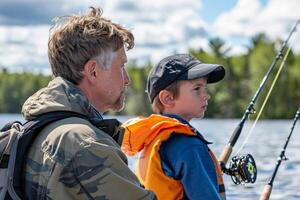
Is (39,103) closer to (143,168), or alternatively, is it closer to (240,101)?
(143,168)

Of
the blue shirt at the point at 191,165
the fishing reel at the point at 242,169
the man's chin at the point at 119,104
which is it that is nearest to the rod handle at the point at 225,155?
the fishing reel at the point at 242,169

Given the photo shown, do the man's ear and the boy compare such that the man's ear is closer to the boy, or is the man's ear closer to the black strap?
the black strap

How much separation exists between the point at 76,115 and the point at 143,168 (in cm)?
113

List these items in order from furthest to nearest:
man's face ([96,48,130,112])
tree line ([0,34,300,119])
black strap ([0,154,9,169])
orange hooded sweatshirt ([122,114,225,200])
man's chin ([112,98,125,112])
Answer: tree line ([0,34,300,119])
orange hooded sweatshirt ([122,114,225,200])
man's chin ([112,98,125,112])
man's face ([96,48,130,112])
black strap ([0,154,9,169])

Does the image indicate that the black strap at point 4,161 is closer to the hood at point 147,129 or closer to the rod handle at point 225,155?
the hood at point 147,129

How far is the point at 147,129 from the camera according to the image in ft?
9.62

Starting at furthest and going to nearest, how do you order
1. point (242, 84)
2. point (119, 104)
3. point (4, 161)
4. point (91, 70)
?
1. point (242, 84)
2. point (119, 104)
3. point (91, 70)
4. point (4, 161)

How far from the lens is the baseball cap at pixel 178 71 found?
3043 mm

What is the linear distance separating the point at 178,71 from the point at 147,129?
33 cm

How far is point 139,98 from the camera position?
2608 inches

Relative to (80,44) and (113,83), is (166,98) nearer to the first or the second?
(113,83)

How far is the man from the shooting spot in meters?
1.79

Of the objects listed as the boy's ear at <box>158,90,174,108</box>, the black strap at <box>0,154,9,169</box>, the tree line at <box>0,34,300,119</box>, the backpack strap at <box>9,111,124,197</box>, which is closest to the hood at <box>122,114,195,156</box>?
the boy's ear at <box>158,90,174,108</box>

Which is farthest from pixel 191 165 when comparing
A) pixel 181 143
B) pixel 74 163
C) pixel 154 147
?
pixel 74 163
